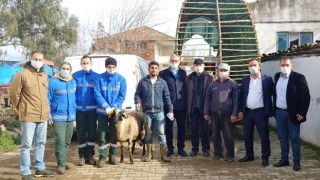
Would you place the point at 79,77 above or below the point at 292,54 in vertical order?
below

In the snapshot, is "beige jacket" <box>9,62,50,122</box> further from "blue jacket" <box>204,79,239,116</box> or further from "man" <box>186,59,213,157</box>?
"blue jacket" <box>204,79,239,116</box>

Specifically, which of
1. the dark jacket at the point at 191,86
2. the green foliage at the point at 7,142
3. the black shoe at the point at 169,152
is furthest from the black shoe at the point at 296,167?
the green foliage at the point at 7,142

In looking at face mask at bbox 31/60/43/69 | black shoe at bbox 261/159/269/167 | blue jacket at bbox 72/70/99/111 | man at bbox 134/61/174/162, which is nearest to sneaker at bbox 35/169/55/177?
blue jacket at bbox 72/70/99/111

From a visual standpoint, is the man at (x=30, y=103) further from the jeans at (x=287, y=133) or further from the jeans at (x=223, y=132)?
the jeans at (x=287, y=133)

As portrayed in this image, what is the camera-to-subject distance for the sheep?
6.74 metres

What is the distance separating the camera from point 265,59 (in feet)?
40.8

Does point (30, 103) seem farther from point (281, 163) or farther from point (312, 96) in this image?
point (312, 96)

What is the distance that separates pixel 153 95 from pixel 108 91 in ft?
2.91

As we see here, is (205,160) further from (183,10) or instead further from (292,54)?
(183,10)

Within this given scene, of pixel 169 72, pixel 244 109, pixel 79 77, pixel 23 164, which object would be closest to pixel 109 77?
pixel 79 77

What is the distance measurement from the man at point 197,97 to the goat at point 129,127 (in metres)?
1.02

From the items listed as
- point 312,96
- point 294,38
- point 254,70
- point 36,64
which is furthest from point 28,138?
point 294,38

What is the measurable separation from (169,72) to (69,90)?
2.12 m

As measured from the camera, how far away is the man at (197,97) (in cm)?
747
